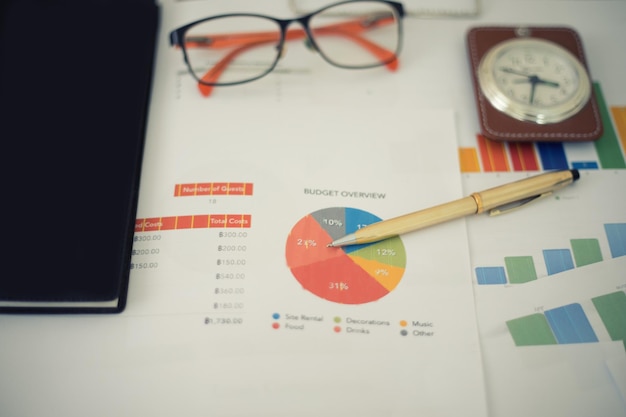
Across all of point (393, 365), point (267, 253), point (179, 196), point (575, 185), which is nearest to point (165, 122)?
point (179, 196)

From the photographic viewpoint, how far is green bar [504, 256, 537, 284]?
0.64 m

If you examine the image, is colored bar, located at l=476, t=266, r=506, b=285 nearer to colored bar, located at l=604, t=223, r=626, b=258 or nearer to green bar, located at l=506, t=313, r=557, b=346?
green bar, located at l=506, t=313, r=557, b=346

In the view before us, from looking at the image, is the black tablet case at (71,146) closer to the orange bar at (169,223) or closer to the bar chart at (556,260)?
the orange bar at (169,223)

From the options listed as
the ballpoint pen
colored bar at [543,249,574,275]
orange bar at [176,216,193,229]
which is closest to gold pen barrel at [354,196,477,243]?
the ballpoint pen

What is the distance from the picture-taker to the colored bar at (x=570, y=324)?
23.8 inches

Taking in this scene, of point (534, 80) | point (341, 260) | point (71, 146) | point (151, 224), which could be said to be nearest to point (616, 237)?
point (534, 80)

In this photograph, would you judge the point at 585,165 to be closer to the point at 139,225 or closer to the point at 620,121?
A: the point at 620,121

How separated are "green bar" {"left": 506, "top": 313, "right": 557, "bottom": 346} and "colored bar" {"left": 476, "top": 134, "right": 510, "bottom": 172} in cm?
21

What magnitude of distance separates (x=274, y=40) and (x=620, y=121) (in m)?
0.54

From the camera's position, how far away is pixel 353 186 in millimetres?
680

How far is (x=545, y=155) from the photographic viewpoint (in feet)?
2.36

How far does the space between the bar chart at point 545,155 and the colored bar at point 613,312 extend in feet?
0.63

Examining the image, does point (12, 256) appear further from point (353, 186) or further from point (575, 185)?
point (575, 185)

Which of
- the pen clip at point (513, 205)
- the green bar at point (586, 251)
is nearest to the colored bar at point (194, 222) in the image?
the pen clip at point (513, 205)
